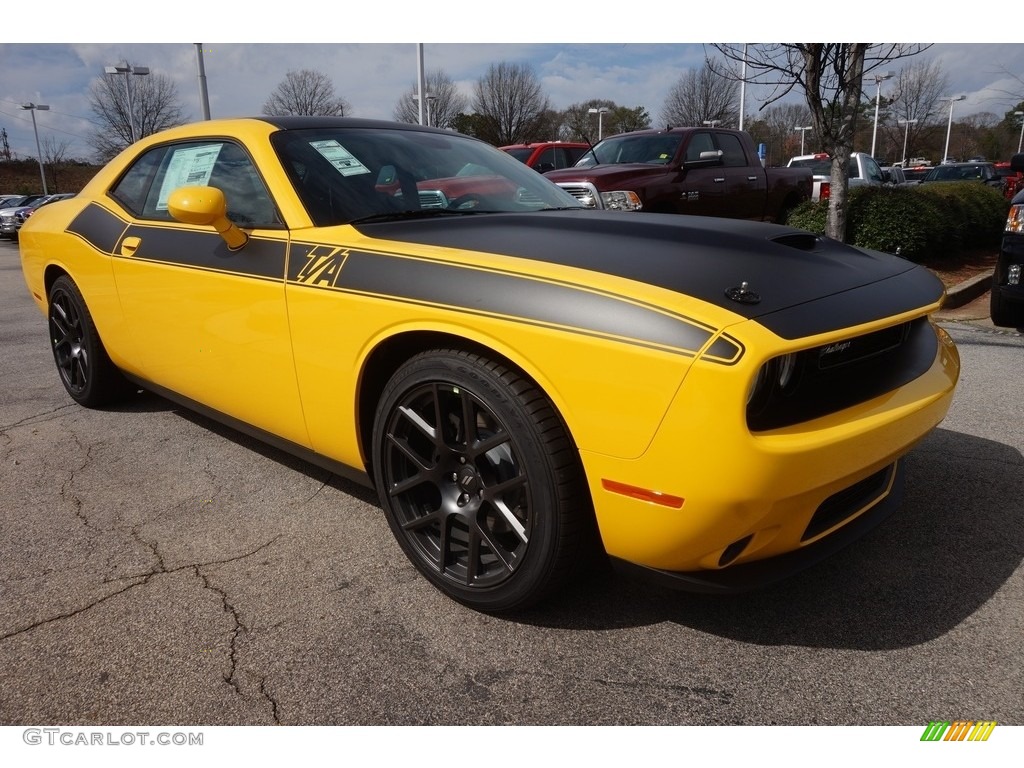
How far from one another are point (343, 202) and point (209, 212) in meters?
0.45

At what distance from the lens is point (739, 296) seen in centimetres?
183

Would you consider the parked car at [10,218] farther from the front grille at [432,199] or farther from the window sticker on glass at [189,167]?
the front grille at [432,199]

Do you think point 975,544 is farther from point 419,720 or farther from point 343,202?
point 343,202

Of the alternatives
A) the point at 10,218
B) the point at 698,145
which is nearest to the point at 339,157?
the point at 698,145

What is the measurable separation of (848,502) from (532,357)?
3.35ft

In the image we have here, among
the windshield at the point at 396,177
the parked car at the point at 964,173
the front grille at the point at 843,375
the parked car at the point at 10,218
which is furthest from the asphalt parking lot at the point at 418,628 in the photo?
the parked car at the point at 10,218

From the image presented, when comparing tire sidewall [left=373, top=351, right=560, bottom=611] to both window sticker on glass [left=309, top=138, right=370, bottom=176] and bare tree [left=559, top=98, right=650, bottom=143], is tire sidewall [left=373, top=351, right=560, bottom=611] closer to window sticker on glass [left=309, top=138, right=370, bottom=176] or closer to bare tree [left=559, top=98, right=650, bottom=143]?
window sticker on glass [left=309, top=138, right=370, bottom=176]

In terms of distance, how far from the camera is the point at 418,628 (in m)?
2.18

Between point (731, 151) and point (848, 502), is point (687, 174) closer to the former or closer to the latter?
point (731, 151)

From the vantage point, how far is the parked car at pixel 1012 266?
5.63m

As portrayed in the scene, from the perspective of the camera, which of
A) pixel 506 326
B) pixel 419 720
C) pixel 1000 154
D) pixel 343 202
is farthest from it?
pixel 1000 154

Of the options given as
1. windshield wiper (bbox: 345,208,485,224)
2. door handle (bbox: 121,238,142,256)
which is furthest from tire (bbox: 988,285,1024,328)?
door handle (bbox: 121,238,142,256)

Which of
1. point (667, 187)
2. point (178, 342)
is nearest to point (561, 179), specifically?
point (667, 187)

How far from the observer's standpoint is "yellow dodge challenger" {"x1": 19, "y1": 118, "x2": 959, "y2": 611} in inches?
69.3
